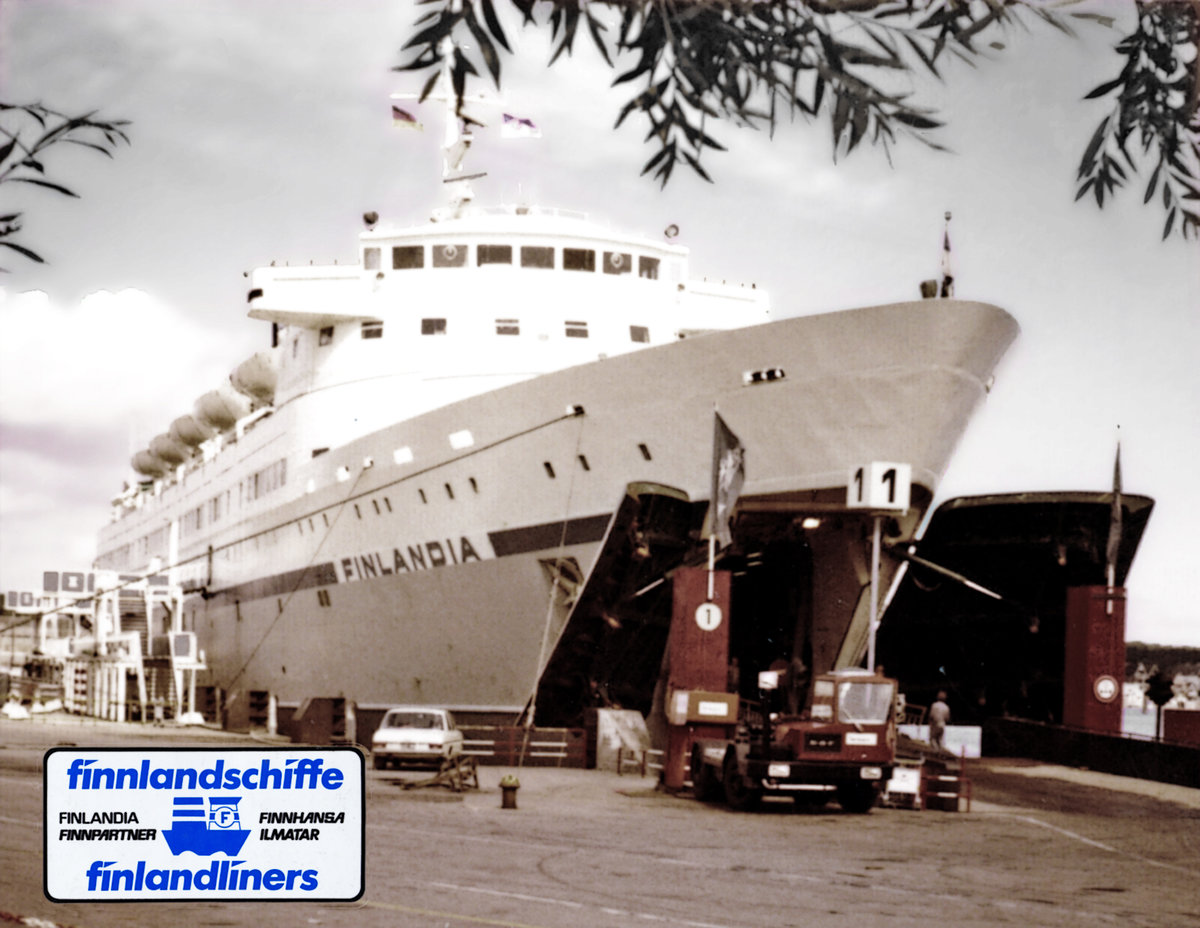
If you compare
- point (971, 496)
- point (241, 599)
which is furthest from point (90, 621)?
point (971, 496)

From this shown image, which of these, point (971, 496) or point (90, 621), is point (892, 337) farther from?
point (90, 621)

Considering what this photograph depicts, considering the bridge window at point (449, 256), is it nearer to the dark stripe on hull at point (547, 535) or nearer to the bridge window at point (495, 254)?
the bridge window at point (495, 254)

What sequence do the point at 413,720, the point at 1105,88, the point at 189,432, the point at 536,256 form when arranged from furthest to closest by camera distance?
the point at 189,432
the point at 536,256
the point at 413,720
the point at 1105,88

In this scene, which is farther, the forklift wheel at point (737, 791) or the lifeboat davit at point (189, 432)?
the lifeboat davit at point (189, 432)

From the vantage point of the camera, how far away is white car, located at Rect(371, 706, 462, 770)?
20.6 meters

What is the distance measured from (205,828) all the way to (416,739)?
45.9 feet

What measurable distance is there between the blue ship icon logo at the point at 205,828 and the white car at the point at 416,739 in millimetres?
13672

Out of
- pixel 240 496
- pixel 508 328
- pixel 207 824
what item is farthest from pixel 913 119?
pixel 240 496

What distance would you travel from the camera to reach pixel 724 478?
2019 cm

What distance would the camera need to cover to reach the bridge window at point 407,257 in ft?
90.8

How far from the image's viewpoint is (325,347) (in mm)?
28281

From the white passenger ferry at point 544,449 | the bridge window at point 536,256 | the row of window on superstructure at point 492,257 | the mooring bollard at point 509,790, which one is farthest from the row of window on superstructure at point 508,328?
the mooring bollard at point 509,790

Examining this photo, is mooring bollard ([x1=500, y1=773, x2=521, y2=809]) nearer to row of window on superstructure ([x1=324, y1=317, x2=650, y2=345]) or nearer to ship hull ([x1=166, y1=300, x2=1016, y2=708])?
ship hull ([x1=166, y1=300, x2=1016, y2=708])

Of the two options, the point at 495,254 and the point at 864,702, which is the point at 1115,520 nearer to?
the point at 864,702
